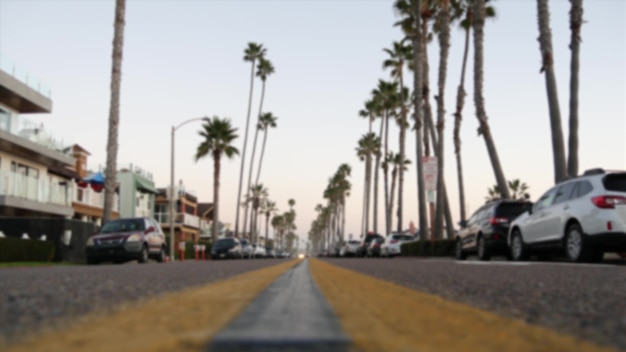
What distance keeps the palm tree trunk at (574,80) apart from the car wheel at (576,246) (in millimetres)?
9163

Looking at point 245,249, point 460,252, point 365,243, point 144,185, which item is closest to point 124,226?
point 460,252

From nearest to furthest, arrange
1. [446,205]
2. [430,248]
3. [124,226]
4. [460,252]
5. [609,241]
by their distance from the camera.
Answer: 1. [609,241]
2. [460,252]
3. [124,226]
4. [430,248]
5. [446,205]

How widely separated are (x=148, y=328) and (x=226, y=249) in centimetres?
3722

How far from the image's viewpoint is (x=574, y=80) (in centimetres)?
2275

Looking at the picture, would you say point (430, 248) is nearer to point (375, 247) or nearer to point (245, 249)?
point (375, 247)

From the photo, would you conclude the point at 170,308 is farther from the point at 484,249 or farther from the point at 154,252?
the point at 154,252

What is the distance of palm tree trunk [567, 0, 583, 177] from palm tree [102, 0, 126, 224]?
18363 millimetres

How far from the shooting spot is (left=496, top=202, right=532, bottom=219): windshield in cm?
1912

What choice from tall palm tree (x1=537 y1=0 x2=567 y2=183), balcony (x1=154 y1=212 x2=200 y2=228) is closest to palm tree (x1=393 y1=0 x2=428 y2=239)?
tall palm tree (x1=537 y1=0 x2=567 y2=183)

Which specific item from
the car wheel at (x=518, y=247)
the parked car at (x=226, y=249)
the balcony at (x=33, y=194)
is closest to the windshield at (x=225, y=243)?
the parked car at (x=226, y=249)

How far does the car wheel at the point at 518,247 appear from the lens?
54.3ft

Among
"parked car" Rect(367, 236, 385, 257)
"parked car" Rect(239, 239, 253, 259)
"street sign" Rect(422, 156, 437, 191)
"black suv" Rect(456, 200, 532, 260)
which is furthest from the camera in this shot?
"parked car" Rect(239, 239, 253, 259)

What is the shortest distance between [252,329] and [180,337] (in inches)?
10.6

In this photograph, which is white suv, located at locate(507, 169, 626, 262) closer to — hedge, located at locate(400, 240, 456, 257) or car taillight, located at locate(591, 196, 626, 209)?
car taillight, located at locate(591, 196, 626, 209)
